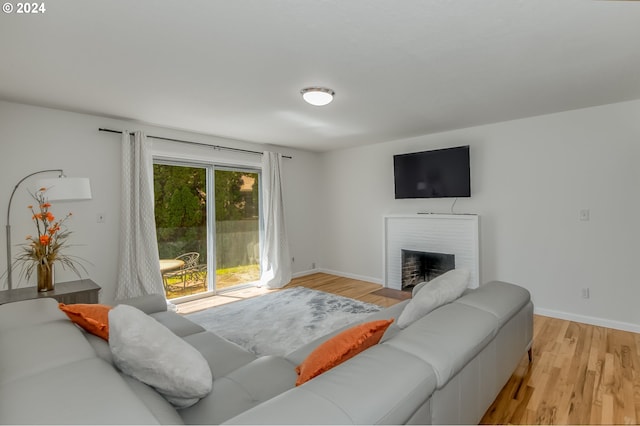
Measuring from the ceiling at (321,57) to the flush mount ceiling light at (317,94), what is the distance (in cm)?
9

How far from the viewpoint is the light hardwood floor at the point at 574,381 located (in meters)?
1.93

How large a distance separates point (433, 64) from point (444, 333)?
194 centimetres

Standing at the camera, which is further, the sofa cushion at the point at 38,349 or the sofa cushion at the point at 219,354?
the sofa cushion at the point at 219,354

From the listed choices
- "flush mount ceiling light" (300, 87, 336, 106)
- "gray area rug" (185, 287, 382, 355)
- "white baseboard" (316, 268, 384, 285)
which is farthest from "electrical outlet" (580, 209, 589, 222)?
"flush mount ceiling light" (300, 87, 336, 106)

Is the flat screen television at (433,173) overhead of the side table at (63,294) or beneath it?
overhead

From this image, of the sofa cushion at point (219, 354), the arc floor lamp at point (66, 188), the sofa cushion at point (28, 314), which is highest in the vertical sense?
the arc floor lamp at point (66, 188)

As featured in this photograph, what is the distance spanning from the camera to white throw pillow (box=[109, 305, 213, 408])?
3.91 ft

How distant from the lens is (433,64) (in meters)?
2.35

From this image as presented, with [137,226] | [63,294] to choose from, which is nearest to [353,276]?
[137,226]

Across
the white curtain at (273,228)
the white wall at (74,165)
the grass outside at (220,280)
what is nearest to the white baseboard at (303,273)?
the white curtain at (273,228)

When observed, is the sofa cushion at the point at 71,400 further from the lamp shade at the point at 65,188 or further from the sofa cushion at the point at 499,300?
the lamp shade at the point at 65,188

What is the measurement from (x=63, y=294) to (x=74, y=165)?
156cm

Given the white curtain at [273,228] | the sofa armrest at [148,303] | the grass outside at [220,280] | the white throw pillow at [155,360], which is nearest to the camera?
the white throw pillow at [155,360]

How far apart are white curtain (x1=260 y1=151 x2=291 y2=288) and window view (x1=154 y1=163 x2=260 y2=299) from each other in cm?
22
